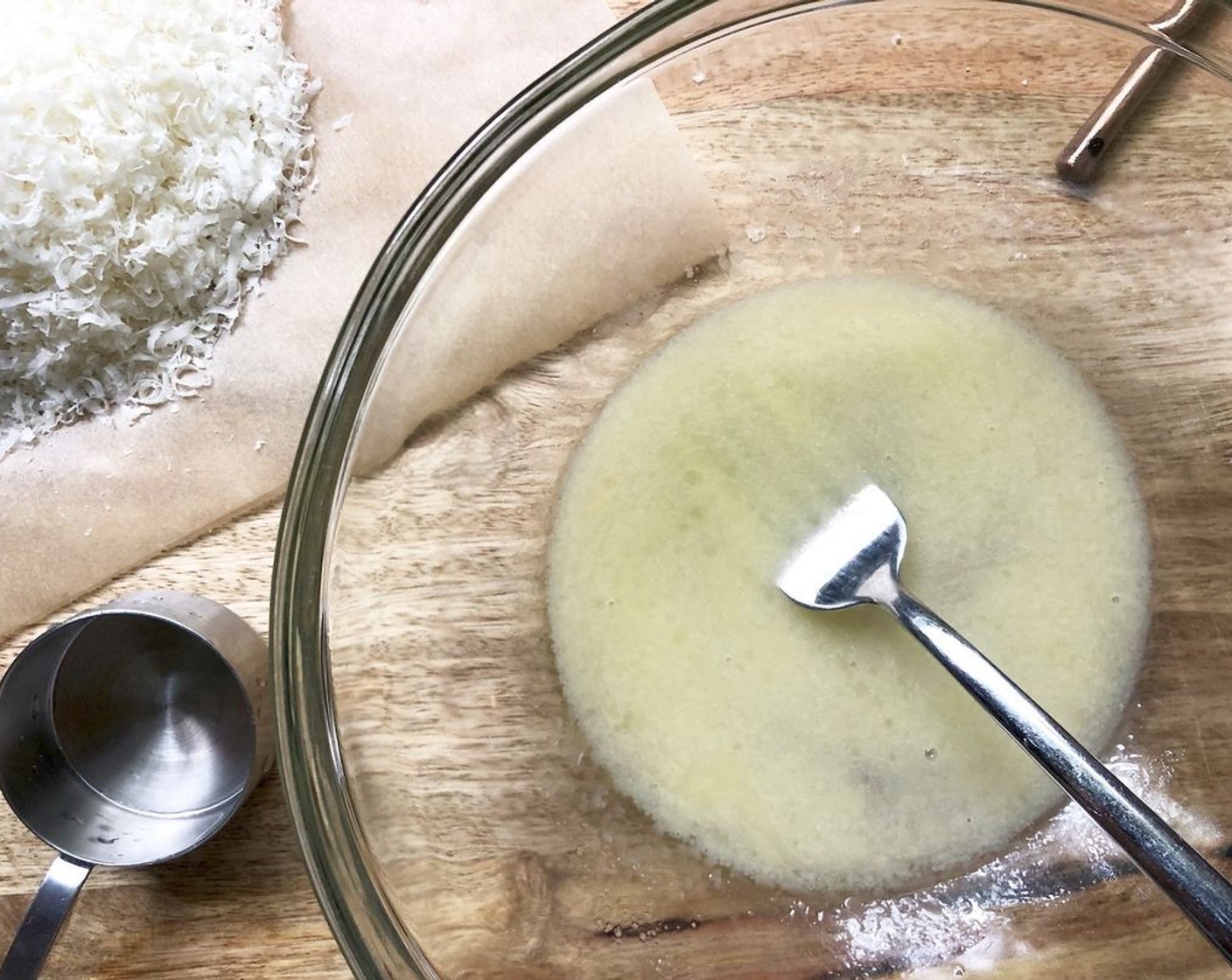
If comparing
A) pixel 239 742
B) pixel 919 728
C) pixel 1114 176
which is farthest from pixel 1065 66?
pixel 239 742

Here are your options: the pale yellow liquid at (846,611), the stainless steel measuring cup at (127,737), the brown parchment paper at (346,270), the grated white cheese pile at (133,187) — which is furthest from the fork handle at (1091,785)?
the grated white cheese pile at (133,187)

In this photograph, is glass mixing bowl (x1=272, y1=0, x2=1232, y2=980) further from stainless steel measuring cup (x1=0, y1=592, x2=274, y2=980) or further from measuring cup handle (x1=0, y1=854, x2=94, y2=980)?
measuring cup handle (x1=0, y1=854, x2=94, y2=980)

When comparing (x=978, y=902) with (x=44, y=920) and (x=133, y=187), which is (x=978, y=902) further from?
A: (x=133, y=187)

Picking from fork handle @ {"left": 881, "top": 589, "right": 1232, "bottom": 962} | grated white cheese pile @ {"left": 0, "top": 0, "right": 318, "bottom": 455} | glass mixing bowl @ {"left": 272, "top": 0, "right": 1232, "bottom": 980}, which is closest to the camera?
fork handle @ {"left": 881, "top": 589, "right": 1232, "bottom": 962}

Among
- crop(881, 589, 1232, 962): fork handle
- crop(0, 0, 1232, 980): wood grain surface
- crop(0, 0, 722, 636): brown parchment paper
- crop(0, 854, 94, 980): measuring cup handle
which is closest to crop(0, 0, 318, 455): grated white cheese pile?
crop(0, 0, 722, 636): brown parchment paper

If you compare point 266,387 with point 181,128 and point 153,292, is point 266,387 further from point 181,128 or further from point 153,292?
point 181,128
